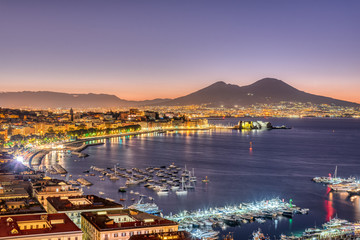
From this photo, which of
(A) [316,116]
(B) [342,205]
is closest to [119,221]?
(B) [342,205]

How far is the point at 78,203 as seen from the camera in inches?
539

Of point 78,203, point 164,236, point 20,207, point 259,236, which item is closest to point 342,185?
point 259,236

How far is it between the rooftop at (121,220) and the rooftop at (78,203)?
911 millimetres

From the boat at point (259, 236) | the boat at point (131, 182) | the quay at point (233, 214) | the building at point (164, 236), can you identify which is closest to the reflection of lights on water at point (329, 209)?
the quay at point (233, 214)

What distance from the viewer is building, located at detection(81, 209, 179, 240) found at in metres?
10.6

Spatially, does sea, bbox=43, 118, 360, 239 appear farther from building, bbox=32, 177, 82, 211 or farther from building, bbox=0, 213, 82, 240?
building, bbox=0, 213, 82, 240

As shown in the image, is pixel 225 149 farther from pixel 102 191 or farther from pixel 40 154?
pixel 102 191

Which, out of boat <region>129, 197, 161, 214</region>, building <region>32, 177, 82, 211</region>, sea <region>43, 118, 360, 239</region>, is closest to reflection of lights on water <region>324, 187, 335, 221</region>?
sea <region>43, 118, 360, 239</region>

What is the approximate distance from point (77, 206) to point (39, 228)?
301 cm

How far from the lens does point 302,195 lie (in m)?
22.3

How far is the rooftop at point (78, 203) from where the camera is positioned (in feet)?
42.4

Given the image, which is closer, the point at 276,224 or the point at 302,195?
the point at 276,224

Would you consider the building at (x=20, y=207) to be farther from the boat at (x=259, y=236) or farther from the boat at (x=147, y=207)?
the boat at (x=259, y=236)

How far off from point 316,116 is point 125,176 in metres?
150
